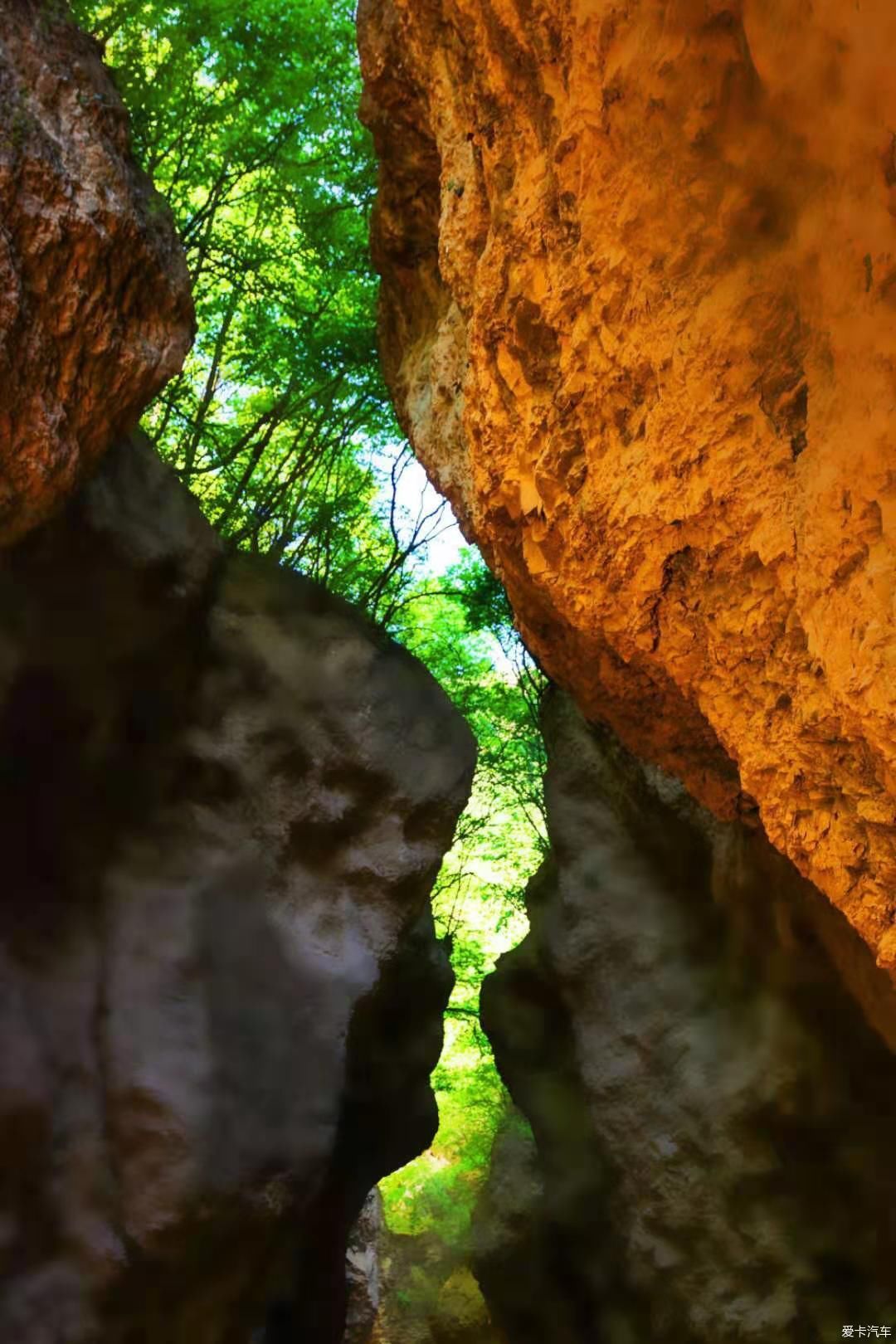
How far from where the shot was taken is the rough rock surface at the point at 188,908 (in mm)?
5754

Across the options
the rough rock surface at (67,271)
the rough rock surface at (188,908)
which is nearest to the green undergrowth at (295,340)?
the rough rock surface at (67,271)

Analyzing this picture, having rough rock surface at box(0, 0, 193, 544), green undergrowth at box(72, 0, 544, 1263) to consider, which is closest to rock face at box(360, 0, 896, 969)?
rough rock surface at box(0, 0, 193, 544)

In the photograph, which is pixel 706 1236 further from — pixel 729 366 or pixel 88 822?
pixel 729 366

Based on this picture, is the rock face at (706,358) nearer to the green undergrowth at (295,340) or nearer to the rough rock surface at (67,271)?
the rough rock surface at (67,271)

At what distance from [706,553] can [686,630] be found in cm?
40

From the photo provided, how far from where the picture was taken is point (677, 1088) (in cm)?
764

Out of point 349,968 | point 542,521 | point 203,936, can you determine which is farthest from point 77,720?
point 542,521

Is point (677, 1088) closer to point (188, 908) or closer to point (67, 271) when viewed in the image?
point (188, 908)

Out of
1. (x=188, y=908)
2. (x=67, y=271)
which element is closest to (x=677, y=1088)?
(x=188, y=908)

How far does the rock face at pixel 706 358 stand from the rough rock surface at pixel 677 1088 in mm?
2842

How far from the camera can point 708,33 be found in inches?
116

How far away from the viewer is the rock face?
2.57m

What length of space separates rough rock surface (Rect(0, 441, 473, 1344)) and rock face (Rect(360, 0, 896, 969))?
2.66 m

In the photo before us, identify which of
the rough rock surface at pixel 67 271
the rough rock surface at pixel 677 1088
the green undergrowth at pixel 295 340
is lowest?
the rough rock surface at pixel 677 1088
